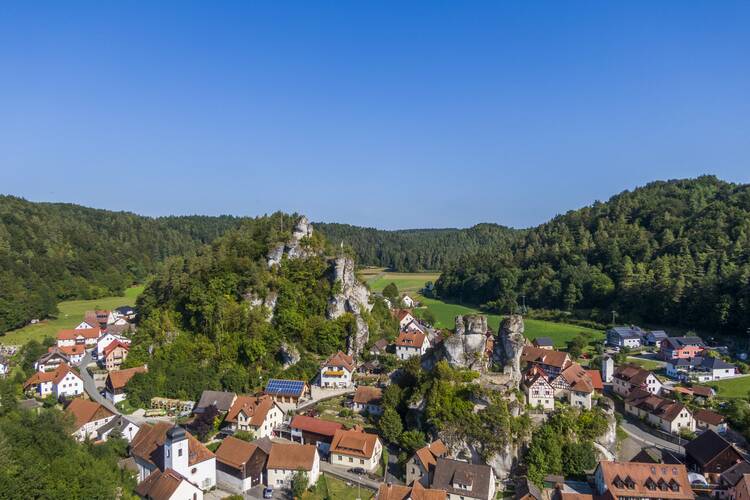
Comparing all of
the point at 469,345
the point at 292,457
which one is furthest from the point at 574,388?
the point at 292,457

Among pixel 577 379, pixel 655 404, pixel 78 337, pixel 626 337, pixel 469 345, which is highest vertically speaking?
pixel 469 345

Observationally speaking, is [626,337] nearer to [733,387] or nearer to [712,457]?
[733,387]

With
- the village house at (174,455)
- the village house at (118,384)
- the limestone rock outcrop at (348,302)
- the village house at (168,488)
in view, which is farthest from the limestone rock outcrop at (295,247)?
the village house at (168,488)

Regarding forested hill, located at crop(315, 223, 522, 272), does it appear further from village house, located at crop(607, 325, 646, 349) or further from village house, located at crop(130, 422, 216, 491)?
village house, located at crop(130, 422, 216, 491)

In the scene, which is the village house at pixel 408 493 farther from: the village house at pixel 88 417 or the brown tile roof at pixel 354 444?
the village house at pixel 88 417

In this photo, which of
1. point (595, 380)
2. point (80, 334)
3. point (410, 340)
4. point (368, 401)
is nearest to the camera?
point (368, 401)

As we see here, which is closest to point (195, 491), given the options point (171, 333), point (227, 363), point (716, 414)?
point (227, 363)
